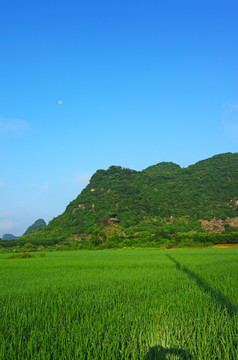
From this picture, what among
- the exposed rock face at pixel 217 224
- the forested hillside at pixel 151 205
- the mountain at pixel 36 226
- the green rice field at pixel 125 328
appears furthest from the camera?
the mountain at pixel 36 226

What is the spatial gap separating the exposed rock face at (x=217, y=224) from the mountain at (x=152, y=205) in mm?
197

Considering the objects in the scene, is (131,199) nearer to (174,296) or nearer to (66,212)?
(66,212)

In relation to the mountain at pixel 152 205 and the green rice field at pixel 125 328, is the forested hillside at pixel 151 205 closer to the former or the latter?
the mountain at pixel 152 205

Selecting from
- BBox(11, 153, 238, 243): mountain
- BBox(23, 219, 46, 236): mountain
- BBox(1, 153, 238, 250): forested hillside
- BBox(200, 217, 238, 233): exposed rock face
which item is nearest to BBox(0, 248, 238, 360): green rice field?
BBox(1, 153, 238, 250): forested hillside

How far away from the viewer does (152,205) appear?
67750 millimetres

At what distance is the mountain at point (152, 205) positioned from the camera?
57219 mm

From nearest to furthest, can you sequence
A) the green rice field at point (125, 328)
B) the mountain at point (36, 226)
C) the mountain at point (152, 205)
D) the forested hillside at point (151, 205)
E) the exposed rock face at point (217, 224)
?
the green rice field at point (125, 328)
the exposed rock face at point (217, 224)
the forested hillside at point (151, 205)
the mountain at point (152, 205)
the mountain at point (36, 226)

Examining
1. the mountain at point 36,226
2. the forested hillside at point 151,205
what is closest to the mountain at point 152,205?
the forested hillside at point 151,205

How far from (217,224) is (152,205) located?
1737 centimetres

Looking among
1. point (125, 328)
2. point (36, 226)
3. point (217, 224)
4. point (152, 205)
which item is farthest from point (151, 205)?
point (36, 226)

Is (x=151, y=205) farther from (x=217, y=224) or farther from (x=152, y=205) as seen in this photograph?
(x=217, y=224)

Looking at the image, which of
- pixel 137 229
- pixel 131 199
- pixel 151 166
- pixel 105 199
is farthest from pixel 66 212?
pixel 151 166

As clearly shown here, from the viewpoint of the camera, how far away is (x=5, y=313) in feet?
9.99

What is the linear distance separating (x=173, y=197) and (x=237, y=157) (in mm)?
37303
